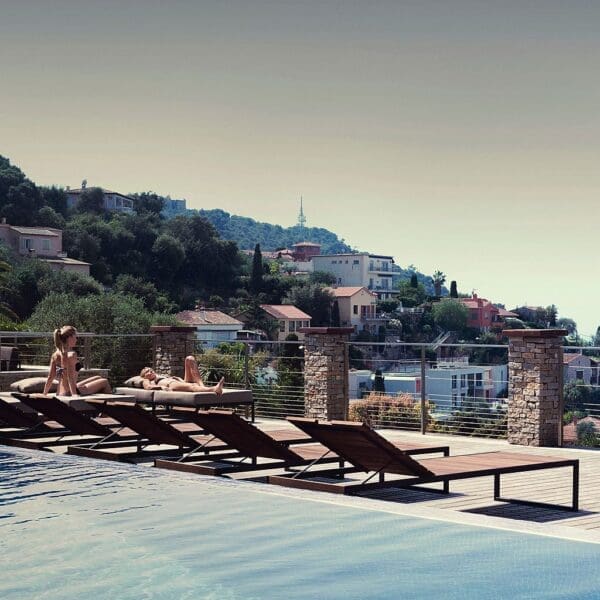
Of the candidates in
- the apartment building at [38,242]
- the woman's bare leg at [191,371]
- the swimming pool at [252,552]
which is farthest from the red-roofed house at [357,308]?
the swimming pool at [252,552]

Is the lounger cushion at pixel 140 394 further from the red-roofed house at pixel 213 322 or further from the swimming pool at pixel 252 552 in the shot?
the red-roofed house at pixel 213 322

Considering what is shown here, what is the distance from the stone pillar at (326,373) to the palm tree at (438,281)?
149 m

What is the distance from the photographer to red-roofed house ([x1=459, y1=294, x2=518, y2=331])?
489ft

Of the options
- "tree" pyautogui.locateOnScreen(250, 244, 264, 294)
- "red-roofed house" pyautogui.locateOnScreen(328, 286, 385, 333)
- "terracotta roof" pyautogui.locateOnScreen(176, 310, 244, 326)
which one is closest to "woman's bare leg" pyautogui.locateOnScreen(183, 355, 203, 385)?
"terracotta roof" pyautogui.locateOnScreen(176, 310, 244, 326)

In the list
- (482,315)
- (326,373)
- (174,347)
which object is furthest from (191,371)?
(482,315)

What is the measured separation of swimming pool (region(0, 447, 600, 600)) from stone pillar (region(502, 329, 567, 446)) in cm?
482

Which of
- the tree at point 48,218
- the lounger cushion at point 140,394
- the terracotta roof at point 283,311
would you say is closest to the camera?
the lounger cushion at point 140,394

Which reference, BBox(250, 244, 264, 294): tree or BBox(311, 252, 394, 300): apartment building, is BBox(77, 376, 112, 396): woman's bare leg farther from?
BBox(311, 252, 394, 300): apartment building

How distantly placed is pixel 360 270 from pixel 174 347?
150 m

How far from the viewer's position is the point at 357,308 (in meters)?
138

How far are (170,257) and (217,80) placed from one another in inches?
1395

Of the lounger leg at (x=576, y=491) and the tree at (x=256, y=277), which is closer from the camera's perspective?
the lounger leg at (x=576, y=491)

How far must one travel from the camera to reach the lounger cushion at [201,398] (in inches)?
484

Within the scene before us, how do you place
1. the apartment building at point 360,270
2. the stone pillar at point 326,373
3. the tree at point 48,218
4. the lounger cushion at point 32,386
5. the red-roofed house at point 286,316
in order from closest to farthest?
the lounger cushion at point 32,386
the stone pillar at point 326,373
the red-roofed house at point 286,316
the tree at point 48,218
the apartment building at point 360,270
